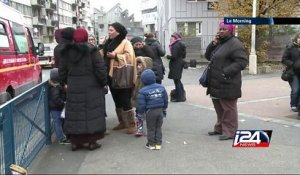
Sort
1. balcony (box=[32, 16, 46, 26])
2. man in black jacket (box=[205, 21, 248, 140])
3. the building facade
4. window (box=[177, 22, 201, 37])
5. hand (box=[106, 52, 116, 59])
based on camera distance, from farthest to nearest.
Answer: balcony (box=[32, 16, 46, 26]), window (box=[177, 22, 201, 37]), the building facade, hand (box=[106, 52, 116, 59]), man in black jacket (box=[205, 21, 248, 140])

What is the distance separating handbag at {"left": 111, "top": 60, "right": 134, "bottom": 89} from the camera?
22.8 ft

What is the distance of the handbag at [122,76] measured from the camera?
22.8 ft

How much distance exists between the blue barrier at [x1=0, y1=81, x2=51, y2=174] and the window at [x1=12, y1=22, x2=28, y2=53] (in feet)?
11.8

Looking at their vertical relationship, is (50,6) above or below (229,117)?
above

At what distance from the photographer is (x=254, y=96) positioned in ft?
39.3

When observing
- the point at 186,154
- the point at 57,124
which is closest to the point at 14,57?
A: the point at 57,124

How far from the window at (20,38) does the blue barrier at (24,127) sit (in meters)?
3.59

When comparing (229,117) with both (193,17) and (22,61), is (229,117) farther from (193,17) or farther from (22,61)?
(193,17)

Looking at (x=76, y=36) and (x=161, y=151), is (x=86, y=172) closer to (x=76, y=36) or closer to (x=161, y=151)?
(x=161, y=151)

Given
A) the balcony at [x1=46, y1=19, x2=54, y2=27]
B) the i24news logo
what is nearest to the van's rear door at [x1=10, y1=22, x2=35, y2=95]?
the i24news logo

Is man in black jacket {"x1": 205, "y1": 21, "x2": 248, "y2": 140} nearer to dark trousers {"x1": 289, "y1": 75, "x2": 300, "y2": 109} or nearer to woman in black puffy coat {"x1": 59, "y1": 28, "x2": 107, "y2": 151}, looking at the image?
woman in black puffy coat {"x1": 59, "y1": 28, "x2": 107, "y2": 151}

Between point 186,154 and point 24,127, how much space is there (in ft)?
7.49

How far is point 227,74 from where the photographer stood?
649 centimetres

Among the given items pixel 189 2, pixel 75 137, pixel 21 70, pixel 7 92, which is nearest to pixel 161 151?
pixel 75 137
